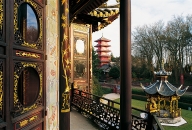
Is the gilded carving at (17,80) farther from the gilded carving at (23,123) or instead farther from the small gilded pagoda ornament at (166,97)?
the small gilded pagoda ornament at (166,97)

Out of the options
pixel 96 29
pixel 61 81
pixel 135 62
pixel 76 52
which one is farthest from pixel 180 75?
pixel 61 81

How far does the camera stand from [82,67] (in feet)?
25.6

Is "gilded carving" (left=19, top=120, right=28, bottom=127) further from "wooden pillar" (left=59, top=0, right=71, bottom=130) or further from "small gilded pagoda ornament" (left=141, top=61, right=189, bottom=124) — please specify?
"small gilded pagoda ornament" (left=141, top=61, right=189, bottom=124)

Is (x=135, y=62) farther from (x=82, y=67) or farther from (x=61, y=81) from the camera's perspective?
(x=61, y=81)

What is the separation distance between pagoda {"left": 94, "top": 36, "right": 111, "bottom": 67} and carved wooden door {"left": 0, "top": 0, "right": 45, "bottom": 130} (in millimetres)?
33718

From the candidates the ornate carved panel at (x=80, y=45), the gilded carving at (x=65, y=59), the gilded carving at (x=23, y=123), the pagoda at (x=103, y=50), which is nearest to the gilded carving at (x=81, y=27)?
the ornate carved panel at (x=80, y=45)

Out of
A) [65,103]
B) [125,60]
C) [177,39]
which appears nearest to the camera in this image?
[125,60]

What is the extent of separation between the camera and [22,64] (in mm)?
2061

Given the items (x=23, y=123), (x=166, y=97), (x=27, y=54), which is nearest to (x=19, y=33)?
(x=27, y=54)

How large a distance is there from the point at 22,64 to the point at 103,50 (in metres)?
35.0

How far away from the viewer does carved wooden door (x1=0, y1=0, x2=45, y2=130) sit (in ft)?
5.81

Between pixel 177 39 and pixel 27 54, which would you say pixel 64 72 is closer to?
pixel 27 54

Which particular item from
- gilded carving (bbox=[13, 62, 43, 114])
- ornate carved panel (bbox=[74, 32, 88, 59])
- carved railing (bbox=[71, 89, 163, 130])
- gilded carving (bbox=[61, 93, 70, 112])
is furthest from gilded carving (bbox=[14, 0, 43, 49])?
ornate carved panel (bbox=[74, 32, 88, 59])

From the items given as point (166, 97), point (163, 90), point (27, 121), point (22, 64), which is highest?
point (22, 64)
